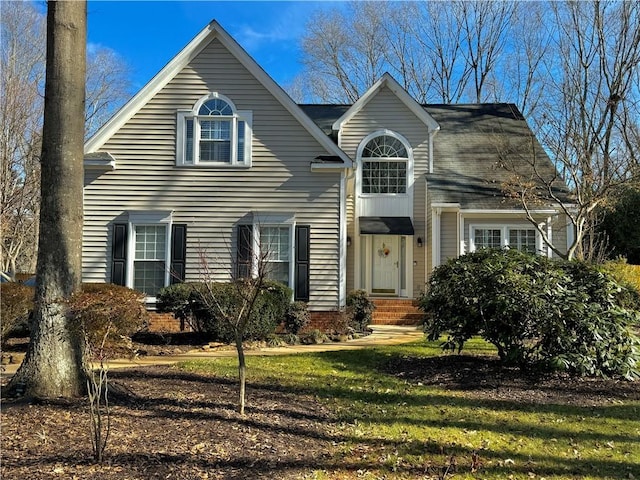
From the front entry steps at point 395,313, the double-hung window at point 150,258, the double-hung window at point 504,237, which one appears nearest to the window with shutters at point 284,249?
the double-hung window at point 150,258

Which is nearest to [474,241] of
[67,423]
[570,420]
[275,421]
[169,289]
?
[169,289]

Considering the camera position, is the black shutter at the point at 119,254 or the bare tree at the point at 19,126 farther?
the bare tree at the point at 19,126

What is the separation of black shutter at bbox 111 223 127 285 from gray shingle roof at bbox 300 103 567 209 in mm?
7434

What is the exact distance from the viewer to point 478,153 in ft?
56.0

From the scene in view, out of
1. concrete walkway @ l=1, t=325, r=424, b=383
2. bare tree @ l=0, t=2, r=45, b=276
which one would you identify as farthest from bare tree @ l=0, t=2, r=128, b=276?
concrete walkway @ l=1, t=325, r=424, b=383

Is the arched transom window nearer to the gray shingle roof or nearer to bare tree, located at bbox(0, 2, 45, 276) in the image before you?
the gray shingle roof

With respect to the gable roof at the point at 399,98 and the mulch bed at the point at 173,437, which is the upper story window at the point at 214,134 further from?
the mulch bed at the point at 173,437

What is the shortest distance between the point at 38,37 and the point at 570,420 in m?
25.7

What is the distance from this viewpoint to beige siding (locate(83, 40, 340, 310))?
41.2 feet

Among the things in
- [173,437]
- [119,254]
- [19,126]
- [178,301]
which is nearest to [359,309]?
[178,301]

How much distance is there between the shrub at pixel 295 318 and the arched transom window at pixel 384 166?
586 cm

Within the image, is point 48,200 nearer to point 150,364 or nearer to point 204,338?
point 150,364

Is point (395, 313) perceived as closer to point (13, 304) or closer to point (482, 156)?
point (482, 156)

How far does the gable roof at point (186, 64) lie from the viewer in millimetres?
12445
